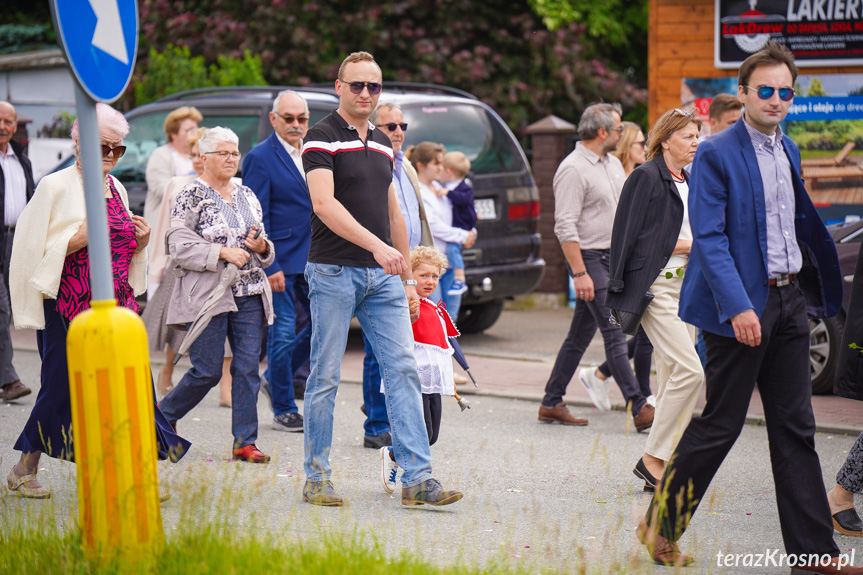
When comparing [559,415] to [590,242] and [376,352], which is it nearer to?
[590,242]

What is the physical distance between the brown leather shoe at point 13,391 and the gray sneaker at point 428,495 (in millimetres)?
4229

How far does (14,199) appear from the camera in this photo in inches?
357

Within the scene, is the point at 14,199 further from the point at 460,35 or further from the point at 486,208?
the point at 460,35

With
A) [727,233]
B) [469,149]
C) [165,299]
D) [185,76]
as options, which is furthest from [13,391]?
[185,76]

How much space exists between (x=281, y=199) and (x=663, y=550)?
411 cm

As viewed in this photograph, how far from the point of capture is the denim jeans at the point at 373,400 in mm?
7020

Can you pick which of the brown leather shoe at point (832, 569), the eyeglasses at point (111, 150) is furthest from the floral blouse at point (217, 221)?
the brown leather shoe at point (832, 569)

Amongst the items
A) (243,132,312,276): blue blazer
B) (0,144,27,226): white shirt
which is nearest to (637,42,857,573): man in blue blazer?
(243,132,312,276): blue blazer

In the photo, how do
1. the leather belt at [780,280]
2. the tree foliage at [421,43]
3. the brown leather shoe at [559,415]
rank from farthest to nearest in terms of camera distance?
the tree foliage at [421,43], the brown leather shoe at [559,415], the leather belt at [780,280]

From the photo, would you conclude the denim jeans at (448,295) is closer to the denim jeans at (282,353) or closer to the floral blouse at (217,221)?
the denim jeans at (282,353)

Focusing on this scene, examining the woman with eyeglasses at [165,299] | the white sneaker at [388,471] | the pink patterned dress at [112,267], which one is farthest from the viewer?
the woman with eyeglasses at [165,299]

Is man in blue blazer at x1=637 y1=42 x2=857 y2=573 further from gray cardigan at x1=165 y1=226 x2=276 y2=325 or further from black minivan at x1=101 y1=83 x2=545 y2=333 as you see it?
black minivan at x1=101 y1=83 x2=545 y2=333

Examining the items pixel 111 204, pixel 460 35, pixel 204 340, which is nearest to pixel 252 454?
pixel 204 340

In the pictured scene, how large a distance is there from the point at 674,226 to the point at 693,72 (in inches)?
263
